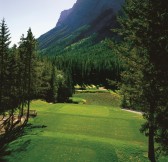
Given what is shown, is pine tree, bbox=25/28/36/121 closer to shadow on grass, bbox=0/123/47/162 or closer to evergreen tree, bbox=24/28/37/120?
evergreen tree, bbox=24/28/37/120

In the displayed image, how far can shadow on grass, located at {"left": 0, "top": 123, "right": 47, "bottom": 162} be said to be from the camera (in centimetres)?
2917

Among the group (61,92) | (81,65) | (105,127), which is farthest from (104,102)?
(105,127)

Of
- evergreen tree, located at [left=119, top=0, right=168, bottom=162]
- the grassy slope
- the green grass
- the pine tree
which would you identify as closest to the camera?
evergreen tree, located at [left=119, top=0, right=168, bottom=162]

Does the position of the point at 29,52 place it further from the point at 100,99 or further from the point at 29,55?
the point at 100,99

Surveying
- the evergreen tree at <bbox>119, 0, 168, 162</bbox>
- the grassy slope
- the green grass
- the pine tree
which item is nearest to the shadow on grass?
the grassy slope

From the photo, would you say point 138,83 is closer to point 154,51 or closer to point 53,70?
point 154,51

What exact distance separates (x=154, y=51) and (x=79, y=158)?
11772mm

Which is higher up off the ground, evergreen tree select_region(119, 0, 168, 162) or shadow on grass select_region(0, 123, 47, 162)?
evergreen tree select_region(119, 0, 168, 162)

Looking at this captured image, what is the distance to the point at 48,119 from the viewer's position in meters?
47.7

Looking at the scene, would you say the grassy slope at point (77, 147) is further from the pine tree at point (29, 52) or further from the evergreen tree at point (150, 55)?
the pine tree at point (29, 52)

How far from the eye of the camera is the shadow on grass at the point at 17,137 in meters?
29.2

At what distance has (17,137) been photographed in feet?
115

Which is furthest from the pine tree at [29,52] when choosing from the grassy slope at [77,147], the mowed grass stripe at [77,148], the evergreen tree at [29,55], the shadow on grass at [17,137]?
the mowed grass stripe at [77,148]

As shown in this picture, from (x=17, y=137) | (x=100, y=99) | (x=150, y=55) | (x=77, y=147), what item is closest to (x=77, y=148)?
(x=77, y=147)
